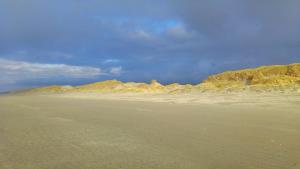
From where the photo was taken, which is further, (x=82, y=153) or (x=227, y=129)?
(x=227, y=129)

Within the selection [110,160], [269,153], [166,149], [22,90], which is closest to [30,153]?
[110,160]

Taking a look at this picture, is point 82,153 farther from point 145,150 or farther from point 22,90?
point 22,90

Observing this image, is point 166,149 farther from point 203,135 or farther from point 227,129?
point 227,129

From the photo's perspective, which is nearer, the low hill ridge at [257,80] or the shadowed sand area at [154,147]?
the shadowed sand area at [154,147]

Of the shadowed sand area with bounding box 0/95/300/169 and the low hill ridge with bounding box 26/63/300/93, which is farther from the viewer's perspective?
the low hill ridge with bounding box 26/63/300/93

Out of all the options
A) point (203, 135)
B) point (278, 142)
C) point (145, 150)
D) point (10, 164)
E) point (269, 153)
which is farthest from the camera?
point (203, 135)

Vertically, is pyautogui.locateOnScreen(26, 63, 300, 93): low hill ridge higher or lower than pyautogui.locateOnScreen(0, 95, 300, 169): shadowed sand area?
higher

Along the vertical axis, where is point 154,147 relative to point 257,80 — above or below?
below

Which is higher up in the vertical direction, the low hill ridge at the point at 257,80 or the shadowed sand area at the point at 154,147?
the low hill ridge at the point at 257,80

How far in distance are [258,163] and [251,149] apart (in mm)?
1136

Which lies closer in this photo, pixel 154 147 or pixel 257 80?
pixel 154 147

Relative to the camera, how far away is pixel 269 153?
6.20m

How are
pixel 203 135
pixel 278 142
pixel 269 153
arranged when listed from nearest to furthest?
pixel 269 153, pixel 278 142, pixel 203 135

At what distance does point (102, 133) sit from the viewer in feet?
29.7
